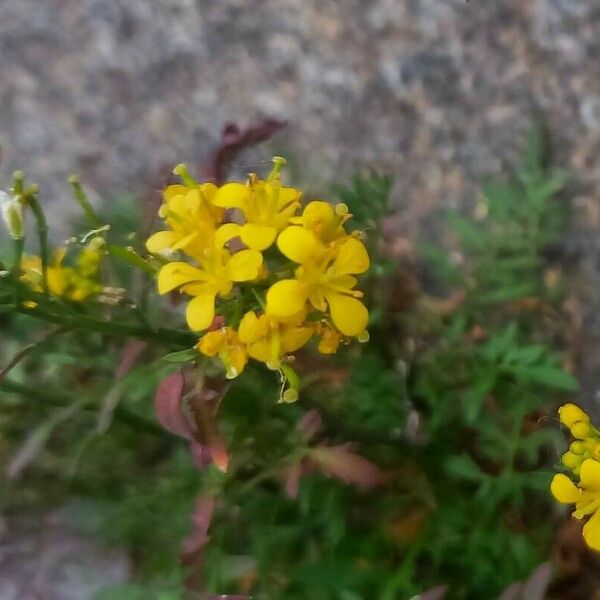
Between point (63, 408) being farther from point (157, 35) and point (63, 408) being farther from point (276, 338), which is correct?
point (157, 35)

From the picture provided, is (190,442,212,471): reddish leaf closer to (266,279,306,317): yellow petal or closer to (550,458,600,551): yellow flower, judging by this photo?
→ (266,279,306,317): yellow petal

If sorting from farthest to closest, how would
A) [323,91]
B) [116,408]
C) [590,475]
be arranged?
[323,91] < [116,408] < [590,475]

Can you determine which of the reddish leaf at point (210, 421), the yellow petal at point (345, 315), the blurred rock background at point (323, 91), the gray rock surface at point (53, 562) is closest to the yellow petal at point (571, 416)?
the yellow petal at point (345, 315)

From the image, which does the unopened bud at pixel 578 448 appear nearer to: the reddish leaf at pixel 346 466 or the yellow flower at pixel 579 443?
the yellow flower at pixel 579 443

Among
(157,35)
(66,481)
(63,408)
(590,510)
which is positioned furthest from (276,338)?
(157,35)

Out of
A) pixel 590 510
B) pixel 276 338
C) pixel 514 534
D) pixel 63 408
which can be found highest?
pixel 276 338

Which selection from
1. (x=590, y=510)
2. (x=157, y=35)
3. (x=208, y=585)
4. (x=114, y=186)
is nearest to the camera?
(x=590, y=510)

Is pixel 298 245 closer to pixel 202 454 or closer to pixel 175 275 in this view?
pixel 175 275

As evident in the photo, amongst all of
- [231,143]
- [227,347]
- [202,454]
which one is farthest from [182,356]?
[231,143]
